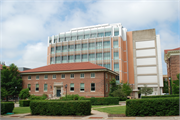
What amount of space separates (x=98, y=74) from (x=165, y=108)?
2238 cm

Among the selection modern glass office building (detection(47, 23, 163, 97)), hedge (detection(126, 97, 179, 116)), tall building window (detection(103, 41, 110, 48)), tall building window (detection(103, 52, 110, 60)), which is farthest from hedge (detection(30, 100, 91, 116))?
tall building window (detection(103, 41, 110, 48))

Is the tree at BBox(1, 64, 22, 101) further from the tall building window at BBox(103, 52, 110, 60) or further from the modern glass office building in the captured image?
the tall building window at BBox(103, 52, 110, 60)

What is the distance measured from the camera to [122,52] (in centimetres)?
5994

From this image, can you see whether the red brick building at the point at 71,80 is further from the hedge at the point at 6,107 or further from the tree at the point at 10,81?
the hedge at the point at 6,107

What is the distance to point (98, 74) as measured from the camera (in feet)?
115

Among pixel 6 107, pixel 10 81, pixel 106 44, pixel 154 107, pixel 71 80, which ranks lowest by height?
pixel 6 107

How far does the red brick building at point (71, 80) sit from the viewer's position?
115 feet

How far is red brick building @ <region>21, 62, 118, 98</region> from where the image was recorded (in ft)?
115

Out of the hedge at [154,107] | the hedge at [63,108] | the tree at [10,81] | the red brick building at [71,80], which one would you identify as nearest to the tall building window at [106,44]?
the red brick building at [71,80]

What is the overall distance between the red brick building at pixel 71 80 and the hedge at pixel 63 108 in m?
19.5

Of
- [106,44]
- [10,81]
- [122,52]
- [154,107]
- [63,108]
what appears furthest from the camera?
[122,52]

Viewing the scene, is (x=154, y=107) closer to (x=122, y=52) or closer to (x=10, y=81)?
(x=10, y=81)

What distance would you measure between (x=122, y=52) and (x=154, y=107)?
47509mm

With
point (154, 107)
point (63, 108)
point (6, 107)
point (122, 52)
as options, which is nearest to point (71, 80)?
point (6, 107)
